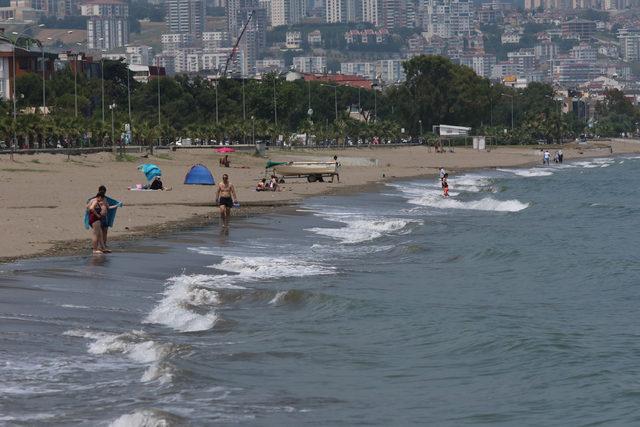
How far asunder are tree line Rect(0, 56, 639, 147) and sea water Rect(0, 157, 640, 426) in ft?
124

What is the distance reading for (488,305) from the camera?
22.8m

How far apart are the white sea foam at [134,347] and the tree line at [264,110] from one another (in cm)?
4641

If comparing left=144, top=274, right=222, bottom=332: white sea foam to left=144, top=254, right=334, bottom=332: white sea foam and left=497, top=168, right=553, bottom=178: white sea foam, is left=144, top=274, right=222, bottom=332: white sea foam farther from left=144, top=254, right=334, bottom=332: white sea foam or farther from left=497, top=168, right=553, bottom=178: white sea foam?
left=497, top=168, right=553, bottom=178: white sea foam

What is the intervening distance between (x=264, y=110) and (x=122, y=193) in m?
88.1

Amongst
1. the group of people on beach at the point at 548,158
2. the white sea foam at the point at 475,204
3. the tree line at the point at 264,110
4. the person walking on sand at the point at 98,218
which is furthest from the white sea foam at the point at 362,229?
the group of people on beach at the point at 548,158

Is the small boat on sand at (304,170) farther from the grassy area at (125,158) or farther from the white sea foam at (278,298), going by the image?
the white sea foam at (278,298)

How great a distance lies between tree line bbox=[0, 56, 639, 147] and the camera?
262 ft

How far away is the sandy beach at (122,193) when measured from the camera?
28.6 m

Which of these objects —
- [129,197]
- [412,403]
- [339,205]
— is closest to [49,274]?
[412,403]

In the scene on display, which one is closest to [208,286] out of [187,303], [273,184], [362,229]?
[187,303]

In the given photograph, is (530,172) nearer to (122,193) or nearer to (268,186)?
(268,186)

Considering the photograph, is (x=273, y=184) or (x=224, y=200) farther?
(x=273, y=184)

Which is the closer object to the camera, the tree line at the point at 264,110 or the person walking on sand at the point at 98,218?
the person walking on sand at the point at 98,218

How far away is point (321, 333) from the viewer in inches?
770
